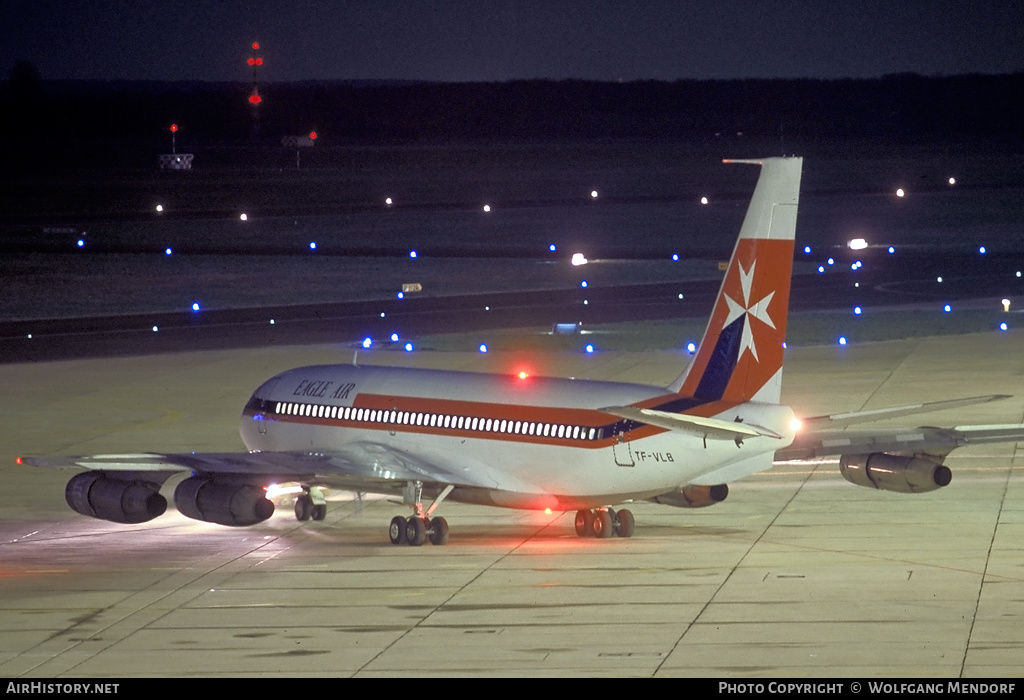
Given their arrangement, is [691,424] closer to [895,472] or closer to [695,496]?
[695,496]

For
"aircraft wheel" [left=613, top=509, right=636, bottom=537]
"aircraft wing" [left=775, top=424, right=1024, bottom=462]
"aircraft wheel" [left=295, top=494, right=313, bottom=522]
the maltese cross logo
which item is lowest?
"aircraft wheel" [left=613, top=509, right=636, bottom=537]

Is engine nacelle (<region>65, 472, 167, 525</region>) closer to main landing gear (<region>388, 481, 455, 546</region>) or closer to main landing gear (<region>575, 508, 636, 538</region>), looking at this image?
main landing gear (<region>388, 481, 455, 546</region>)

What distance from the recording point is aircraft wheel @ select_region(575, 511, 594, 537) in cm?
3678

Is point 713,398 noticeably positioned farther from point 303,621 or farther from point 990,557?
point 303,621

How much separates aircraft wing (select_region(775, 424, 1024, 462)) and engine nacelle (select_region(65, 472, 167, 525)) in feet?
43.1

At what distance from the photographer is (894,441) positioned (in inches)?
1340

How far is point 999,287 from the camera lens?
3531 inches

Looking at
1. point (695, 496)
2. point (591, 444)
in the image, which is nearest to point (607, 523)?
point (695, 496)

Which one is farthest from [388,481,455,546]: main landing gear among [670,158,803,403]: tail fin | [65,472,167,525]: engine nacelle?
[670,158,803,403]: tail fin

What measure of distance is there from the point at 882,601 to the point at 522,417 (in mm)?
9665

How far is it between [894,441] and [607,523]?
260 inches

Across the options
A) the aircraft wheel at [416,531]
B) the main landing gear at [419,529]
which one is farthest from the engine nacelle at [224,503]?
the aircraft wheel at [416,531]

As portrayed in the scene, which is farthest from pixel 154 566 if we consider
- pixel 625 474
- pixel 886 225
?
pixel 886 225

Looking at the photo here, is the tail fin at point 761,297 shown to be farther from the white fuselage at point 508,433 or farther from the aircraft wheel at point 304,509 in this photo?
the aircraft wheel at point 304,509
